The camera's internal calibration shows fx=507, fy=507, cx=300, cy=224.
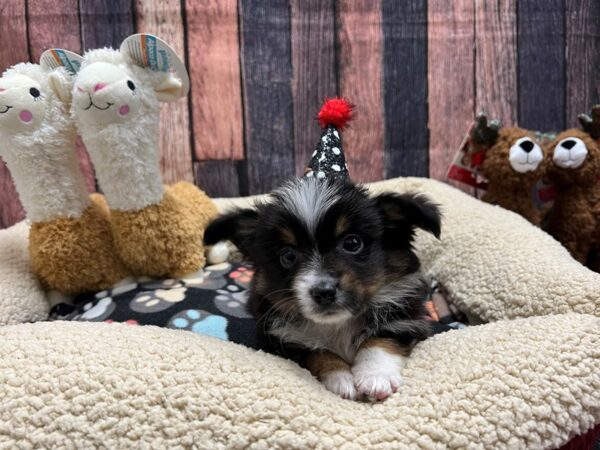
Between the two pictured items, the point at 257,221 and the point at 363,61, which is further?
the point at 363,61

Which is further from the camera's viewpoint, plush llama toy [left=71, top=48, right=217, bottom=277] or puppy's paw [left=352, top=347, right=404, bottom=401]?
plush llama toy [left=71, top=48, right=217, bottom=277]

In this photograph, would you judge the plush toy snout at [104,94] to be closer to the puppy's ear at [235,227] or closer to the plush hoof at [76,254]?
the plush hoof at [76,254]

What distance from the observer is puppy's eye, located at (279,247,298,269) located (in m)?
1.56

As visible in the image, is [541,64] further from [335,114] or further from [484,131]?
[335,114]

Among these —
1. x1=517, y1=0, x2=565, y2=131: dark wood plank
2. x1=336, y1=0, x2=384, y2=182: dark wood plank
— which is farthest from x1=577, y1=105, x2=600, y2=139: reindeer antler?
x1=336, y1=0, x2=384, y2=182: dark wood plank

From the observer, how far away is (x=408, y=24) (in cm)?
290

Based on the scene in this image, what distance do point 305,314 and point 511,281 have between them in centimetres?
87

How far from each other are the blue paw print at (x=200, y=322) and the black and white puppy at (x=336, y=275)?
0.24 m

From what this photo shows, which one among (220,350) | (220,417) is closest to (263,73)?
(220,350)

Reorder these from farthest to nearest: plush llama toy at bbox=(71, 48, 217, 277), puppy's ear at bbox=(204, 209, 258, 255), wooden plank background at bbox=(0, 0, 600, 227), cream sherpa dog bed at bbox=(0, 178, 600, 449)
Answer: wooden plank background at bbox=(0, 0, 600, 227) → plush llama toy at bbox=(71, 48, 217, 277) → puppy's ear at bbox=(204, 209, 258, 255) → cream sherpa dog bed at bbox=(0, 178, 600, 449)

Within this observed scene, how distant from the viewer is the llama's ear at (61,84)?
2.01 m

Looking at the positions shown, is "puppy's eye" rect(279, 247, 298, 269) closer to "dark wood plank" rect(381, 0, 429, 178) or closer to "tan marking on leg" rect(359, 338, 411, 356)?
"tan marking on leg" rect(359, 338, 411, 356)

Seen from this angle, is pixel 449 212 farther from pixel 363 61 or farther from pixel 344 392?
pixel 344 392

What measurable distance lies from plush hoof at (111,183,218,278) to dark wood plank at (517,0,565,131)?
6.67 ft
